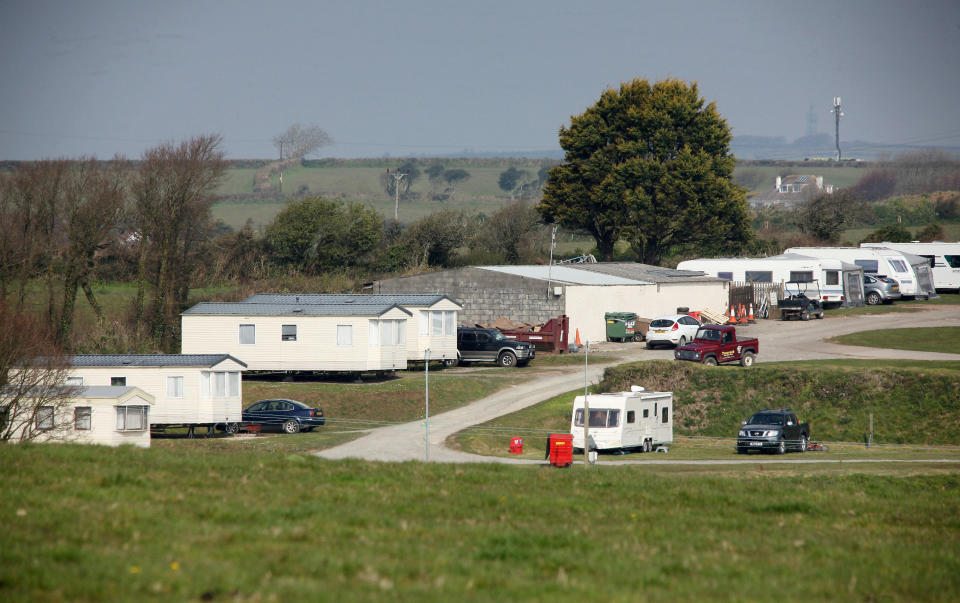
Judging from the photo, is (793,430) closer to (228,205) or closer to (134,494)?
Answer: (134,494)

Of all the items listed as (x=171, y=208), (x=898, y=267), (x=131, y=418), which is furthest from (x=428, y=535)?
(x=898, y=267)

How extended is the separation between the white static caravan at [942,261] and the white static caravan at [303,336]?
40.6m

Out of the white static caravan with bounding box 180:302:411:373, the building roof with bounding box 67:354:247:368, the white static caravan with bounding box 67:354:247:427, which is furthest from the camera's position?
the white static caravan with bounding box 180:302:411:373

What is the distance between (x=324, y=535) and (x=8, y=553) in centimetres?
254

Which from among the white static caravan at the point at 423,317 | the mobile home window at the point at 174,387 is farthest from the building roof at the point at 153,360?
the white static caravan at the point at 423,317

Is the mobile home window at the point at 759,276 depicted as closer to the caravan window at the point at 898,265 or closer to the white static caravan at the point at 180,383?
the caravan window at the point at 898,265

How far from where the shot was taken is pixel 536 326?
51.8 meters

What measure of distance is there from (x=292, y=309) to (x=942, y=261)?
151ft

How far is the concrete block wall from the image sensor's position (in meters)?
52.0

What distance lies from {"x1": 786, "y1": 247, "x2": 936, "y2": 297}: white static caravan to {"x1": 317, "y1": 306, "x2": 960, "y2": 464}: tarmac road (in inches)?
144

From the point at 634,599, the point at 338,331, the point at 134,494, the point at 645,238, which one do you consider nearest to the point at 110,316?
the point at 338,331

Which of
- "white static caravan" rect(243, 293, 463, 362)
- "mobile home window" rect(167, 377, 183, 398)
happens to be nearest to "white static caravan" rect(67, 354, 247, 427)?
"mobile home window" rect(167, 377, 183, 398)

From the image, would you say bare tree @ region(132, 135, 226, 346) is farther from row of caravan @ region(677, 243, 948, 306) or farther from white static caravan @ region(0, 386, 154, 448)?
row of caravan @ region(677, 243, 948, 306)

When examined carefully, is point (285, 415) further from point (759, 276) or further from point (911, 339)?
point (759, 276)
